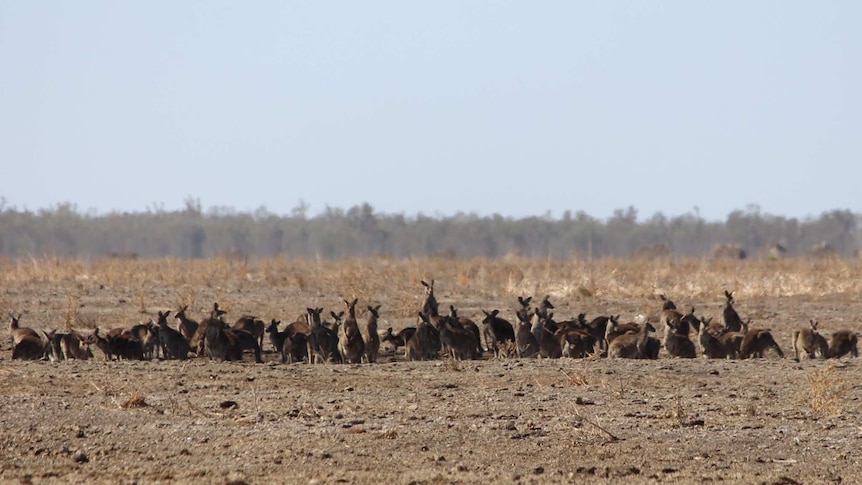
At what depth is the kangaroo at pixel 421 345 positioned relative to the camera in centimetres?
1697

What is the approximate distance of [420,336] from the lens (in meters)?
17.0

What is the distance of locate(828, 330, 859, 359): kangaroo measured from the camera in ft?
57.9

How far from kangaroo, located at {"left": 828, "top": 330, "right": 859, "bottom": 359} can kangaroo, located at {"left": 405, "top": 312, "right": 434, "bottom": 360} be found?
5.20m

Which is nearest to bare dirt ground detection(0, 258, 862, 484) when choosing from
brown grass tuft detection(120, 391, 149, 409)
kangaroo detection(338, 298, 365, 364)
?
brown grass tuft detection(120, 391, 149, 409)

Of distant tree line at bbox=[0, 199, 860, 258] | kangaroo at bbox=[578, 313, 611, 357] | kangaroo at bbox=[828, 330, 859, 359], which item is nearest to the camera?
kangaroo at bbox=[828, 330, 859, 359]

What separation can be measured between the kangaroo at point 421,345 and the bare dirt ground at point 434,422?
3.80ft

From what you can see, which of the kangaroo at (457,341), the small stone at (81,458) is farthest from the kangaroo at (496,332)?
the small stone at (81,458)

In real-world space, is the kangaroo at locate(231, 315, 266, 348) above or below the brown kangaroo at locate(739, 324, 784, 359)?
above

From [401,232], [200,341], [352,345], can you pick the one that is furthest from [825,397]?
[401,232]

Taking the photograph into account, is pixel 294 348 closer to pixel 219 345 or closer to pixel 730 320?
pixel 219 345

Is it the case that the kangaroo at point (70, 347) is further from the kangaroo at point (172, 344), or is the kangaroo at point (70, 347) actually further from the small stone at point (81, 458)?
the small stone at point (81, 458)

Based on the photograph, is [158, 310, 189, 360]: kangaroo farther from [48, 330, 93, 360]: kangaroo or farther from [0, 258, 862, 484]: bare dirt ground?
[0, 258, 862, 484]: bare dirt ground

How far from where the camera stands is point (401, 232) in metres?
95.3

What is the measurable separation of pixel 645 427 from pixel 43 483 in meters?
4.77
